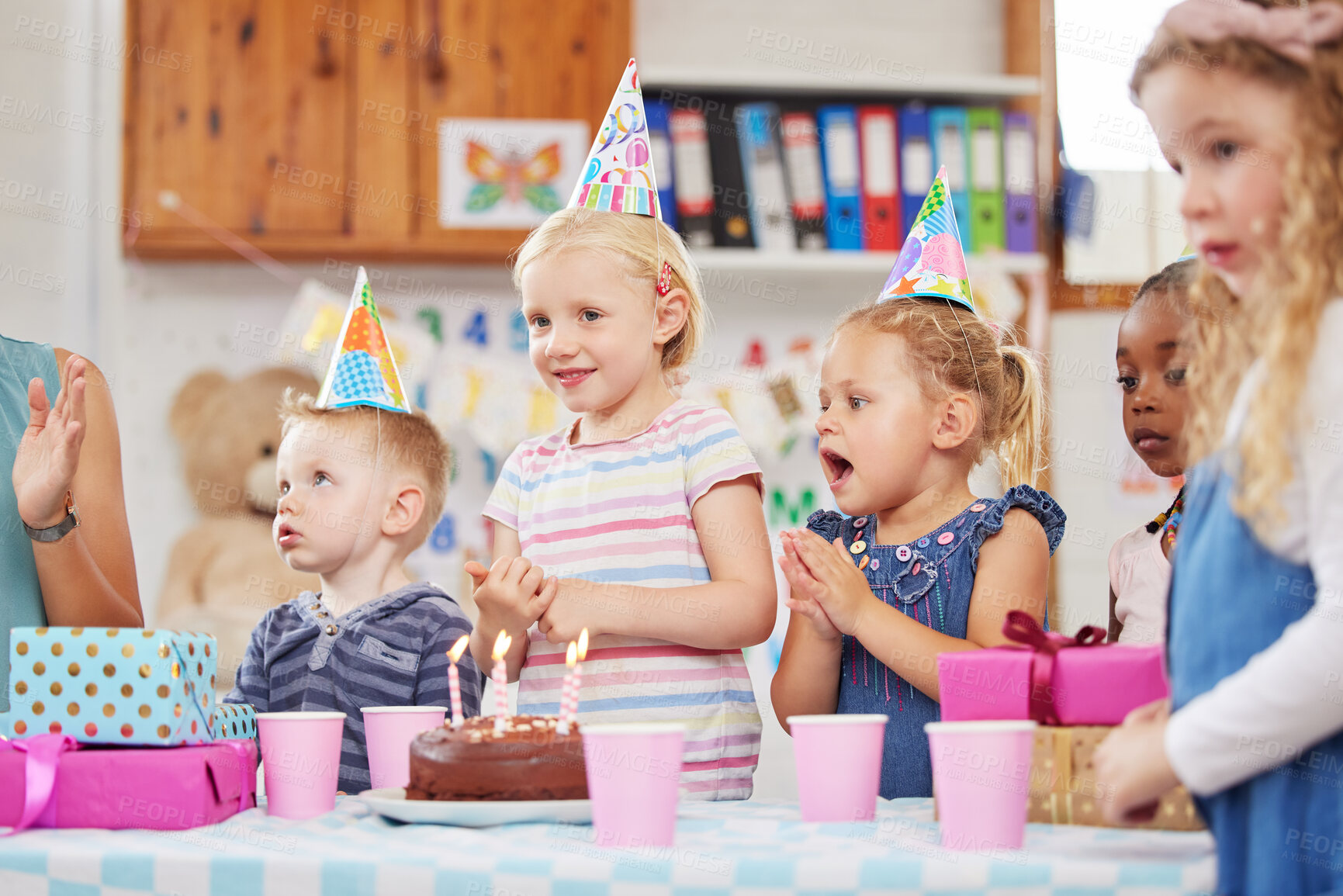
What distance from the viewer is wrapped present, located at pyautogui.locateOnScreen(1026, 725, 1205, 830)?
79 centimetres

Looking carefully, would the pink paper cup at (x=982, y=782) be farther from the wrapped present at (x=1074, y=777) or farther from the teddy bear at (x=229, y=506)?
the teddy bear at (x=229, y=506)

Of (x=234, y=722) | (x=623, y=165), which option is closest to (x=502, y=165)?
(x=623, y=165)

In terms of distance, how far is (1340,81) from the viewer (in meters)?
0.69

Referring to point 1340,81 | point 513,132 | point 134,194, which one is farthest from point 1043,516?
point 134,194

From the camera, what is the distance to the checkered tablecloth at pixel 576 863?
661 millimetres

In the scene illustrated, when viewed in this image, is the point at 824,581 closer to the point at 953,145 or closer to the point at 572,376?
the point at 572,376

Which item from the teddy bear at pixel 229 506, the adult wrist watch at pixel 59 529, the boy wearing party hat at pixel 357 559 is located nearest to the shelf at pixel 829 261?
the teddy bear at pixel 229 506

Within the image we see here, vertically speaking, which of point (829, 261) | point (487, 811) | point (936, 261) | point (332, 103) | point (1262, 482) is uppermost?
point (332, 103)

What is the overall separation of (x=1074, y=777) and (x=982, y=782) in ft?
0.37

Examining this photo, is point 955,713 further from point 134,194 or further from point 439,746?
point 134,194

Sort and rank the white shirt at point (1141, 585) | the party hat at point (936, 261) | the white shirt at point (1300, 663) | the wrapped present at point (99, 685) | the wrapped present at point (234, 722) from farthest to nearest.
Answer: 1. the party hat at point (936, 261)
2. the white shirt at point (1141, 585)
3. the wrapped present at point (234, 722)
4. the wrapped present at point (99, 685)
5. the white shirt at point (1300, 663)

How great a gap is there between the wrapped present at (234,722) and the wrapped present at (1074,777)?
61 cm

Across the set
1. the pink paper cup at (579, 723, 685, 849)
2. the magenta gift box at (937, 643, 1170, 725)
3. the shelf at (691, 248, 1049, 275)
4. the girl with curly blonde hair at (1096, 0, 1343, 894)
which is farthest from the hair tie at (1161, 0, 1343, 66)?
the shelf at (691, 248, 1049, 275)

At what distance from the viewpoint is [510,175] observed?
2641mm
